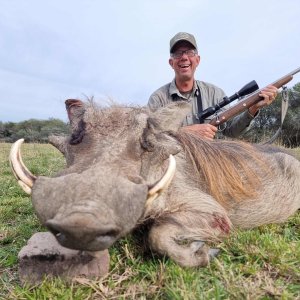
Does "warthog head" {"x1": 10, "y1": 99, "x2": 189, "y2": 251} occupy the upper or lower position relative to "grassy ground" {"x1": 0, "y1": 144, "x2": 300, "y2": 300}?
upper

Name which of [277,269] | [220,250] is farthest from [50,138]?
[277,269]

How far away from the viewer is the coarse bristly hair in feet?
11.3

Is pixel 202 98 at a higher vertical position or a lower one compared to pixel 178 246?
higher

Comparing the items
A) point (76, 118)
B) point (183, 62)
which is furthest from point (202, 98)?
point (76, 118)

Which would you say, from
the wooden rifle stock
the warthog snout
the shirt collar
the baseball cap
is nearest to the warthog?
the warthog snout

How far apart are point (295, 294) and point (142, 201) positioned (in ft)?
2.85

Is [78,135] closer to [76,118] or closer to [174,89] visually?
[76,118]

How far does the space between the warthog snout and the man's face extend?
4.58 metres

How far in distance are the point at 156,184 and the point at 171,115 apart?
3.49ft

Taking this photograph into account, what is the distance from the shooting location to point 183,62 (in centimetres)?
617

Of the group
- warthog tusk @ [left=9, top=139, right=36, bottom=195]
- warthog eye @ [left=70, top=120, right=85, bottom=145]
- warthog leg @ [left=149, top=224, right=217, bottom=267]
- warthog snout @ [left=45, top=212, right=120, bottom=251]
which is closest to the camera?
warthog snout @ [left=45, top=212, right=120, bottom=251]

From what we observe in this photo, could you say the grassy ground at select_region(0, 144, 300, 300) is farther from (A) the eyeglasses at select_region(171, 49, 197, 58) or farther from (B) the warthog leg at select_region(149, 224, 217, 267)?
(A) the eyeglasses at select_region(171, 49, 197, 58)

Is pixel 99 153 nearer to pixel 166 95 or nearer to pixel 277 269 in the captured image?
pixel 277 269

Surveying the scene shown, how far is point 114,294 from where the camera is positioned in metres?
2.15
